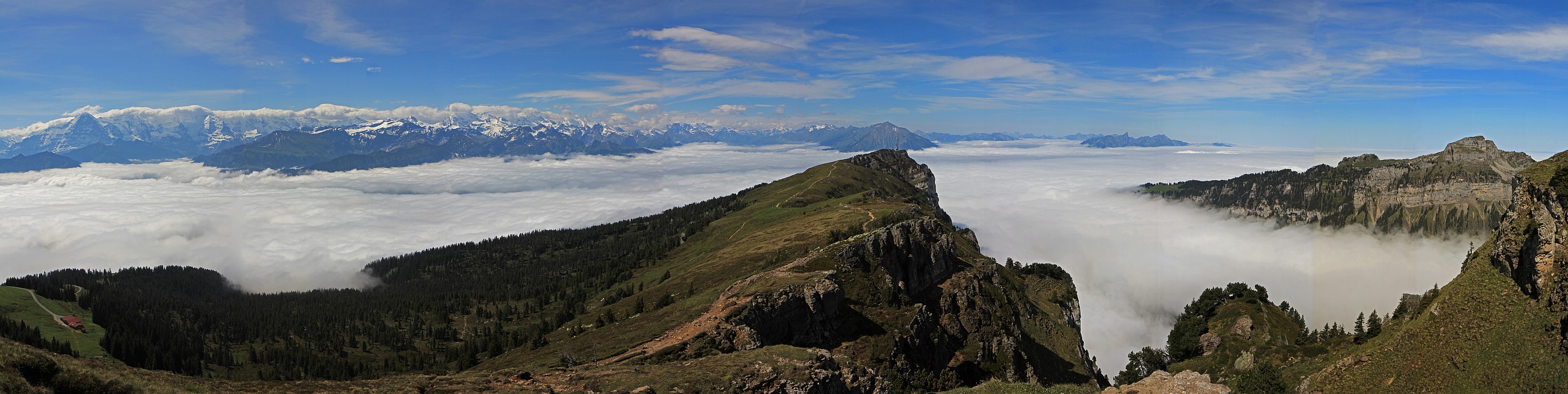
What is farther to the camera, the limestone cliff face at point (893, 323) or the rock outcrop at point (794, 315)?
the rock outcrop at point (794, 315)

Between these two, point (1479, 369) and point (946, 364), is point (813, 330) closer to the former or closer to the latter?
point (946, 364)

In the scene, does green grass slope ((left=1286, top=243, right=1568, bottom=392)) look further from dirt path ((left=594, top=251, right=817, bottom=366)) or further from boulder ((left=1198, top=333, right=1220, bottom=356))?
dirt path ((left=594, top=251, right=817, bottom=366))

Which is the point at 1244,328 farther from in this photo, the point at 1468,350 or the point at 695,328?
the point at 695,328

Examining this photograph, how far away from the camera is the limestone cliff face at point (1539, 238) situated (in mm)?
42844

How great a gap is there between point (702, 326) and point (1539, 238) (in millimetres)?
74021

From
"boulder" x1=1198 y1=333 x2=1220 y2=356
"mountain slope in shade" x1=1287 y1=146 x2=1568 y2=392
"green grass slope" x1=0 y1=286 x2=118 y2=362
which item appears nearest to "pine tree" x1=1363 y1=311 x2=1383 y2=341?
"mountain slope in shade" x1=1287 y1=146 x2=1568 y2=392

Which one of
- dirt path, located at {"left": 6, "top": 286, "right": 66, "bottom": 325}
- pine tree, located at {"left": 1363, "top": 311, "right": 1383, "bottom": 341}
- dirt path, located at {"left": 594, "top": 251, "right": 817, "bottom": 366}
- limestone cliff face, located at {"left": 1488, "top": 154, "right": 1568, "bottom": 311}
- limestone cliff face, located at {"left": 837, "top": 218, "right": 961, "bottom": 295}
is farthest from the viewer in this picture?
dirt path, located at {"left": 6, "top": 286, "right": 66, "bottom": 325}

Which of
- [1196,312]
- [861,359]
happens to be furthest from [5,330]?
[1196,312]

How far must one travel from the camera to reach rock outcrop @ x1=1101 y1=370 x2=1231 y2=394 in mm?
47750

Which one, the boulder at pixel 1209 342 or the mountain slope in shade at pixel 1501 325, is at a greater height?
the mountain slope in shade at pixel 1501 325

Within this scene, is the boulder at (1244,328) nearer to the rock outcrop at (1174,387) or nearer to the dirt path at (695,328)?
the rock outcrop at (1174,387)

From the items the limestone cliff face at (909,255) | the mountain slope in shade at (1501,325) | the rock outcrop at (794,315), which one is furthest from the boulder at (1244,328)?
the rock outcrop at (794,315)

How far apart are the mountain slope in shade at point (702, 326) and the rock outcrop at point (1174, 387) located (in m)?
5.11

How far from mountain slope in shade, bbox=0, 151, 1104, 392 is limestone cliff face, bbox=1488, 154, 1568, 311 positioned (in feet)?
106
